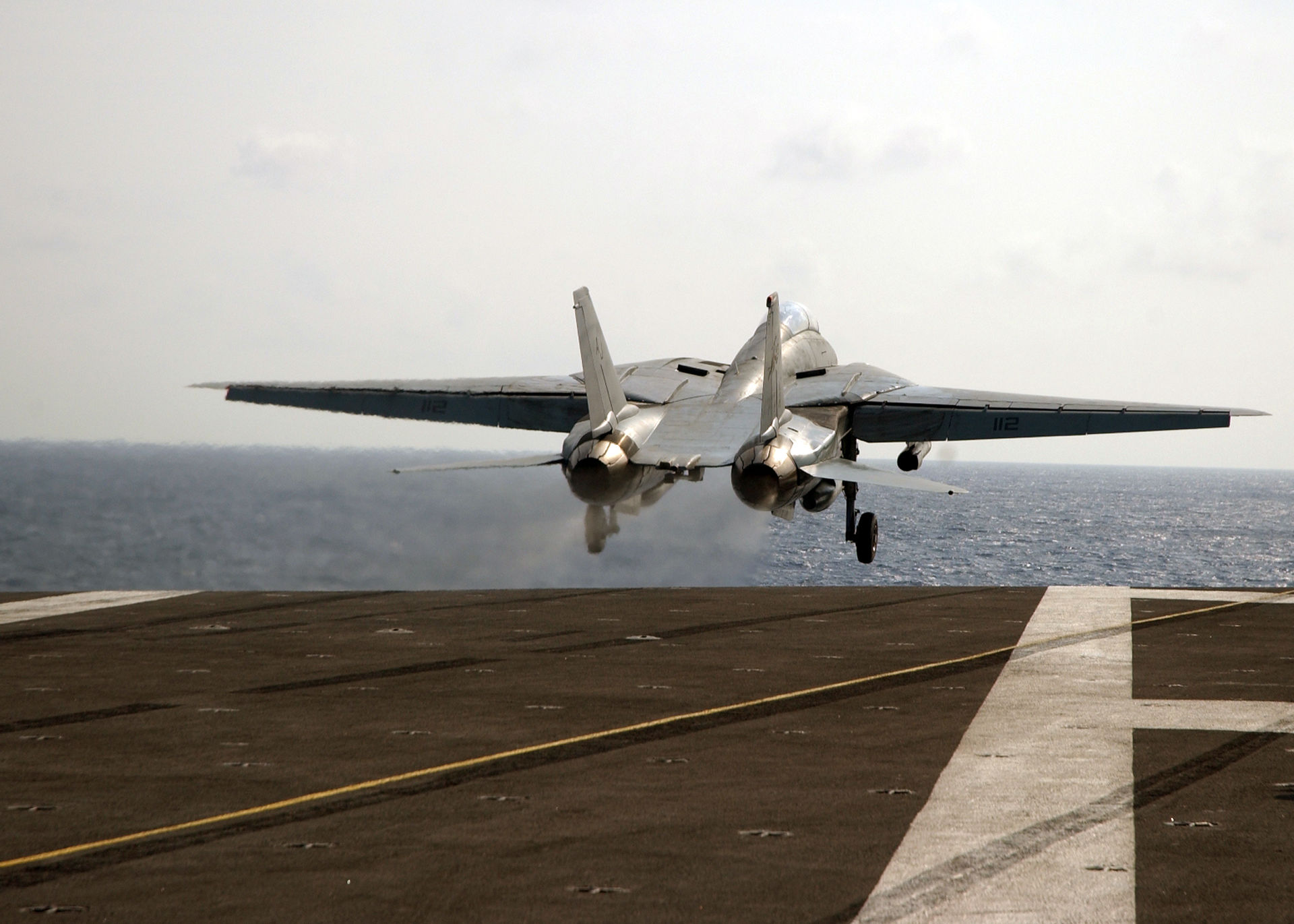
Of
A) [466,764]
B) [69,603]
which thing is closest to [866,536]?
[69,603]

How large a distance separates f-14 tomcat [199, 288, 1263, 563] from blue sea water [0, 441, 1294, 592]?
862 cm

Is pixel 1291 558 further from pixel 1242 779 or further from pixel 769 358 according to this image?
pixel 1242 779

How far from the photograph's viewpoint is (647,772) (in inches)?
472

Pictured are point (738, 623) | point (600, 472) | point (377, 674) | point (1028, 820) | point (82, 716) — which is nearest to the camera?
point (1028, 820)

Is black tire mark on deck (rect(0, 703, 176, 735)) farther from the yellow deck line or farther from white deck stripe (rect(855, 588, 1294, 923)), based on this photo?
white deck stripe (rect(855, 588, 1294, 923))

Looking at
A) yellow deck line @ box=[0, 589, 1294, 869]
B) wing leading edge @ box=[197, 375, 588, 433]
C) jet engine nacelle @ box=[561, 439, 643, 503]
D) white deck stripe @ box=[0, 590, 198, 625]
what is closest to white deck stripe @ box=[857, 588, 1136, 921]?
yellow deck line @ box=[0, 589, 1294, 869]

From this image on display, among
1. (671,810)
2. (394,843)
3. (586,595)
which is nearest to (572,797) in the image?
(671,810)

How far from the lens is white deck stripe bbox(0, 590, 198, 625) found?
80.2ft

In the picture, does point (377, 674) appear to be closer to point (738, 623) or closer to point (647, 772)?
point (647, 772)

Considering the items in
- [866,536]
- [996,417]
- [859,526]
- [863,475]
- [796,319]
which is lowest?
[866,536]

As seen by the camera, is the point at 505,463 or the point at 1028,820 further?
the point at 505,463

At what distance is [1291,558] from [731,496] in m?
74.7

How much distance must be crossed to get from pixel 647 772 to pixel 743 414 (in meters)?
14.0

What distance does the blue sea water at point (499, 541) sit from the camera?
5091cm
